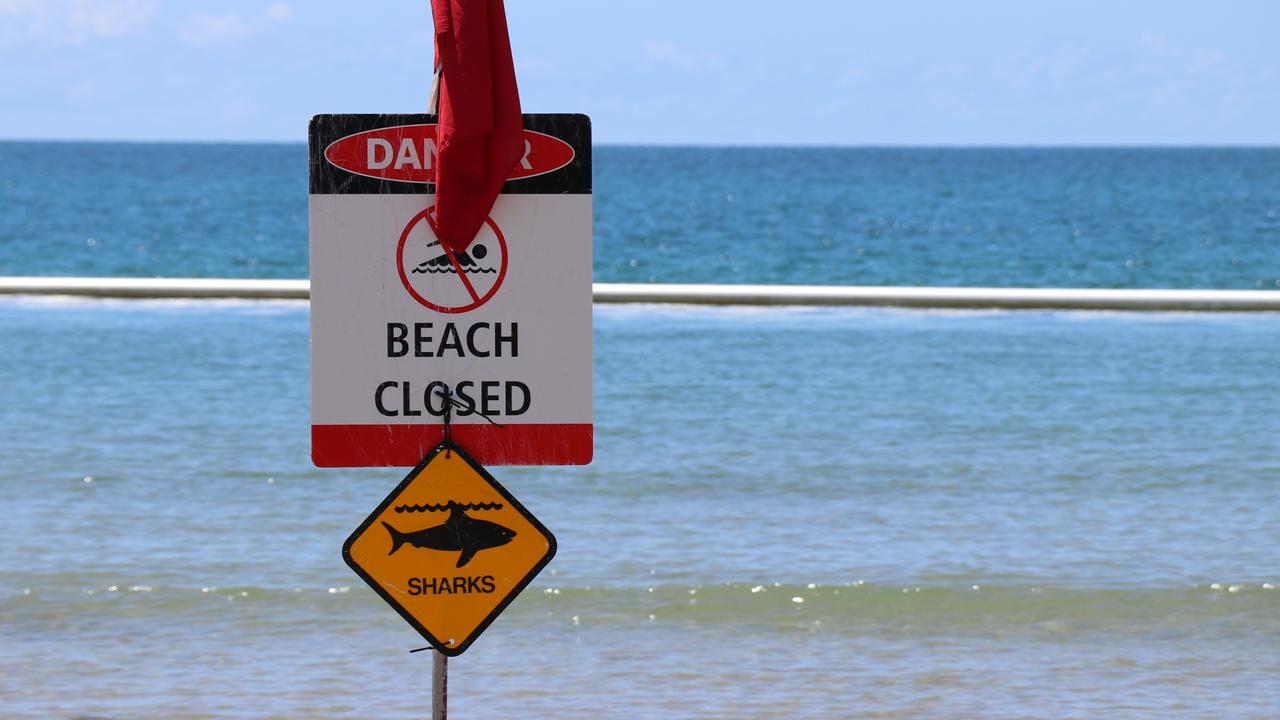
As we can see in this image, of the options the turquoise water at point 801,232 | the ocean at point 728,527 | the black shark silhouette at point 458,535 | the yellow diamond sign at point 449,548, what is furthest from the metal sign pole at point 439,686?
the turquoise water at point 801,232

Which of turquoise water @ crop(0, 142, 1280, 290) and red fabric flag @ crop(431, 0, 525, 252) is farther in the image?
turquoise water @ crop(0, 142, 1280, 290)

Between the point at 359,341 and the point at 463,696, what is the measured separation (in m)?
2.86

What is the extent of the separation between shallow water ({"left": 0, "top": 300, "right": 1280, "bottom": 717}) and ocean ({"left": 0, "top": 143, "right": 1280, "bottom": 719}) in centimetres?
3

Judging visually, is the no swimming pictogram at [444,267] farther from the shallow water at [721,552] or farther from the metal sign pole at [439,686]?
the shallow water at [721,552]

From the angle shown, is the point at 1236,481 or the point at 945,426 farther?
the point at 945,426

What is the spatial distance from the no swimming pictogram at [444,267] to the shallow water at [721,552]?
8.90 feet

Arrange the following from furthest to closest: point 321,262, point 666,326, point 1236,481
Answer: point 666,326, point 1236,481, point 321,262

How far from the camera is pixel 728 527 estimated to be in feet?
28.3

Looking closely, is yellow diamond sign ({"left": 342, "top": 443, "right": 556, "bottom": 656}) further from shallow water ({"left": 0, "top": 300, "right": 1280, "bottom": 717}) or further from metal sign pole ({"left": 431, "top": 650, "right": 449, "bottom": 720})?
shallow water ({"left": 0, "top": 300, "right": 1280, "bottom": 717})

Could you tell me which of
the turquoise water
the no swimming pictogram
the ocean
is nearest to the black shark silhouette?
the no swimming pictogram

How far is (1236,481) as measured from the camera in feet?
32.2

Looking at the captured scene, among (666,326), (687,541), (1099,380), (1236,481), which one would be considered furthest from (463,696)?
(666,326)

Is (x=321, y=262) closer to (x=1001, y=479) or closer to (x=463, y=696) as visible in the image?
(x=463, y=696)

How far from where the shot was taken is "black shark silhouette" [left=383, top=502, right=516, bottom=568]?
11.9 ft
